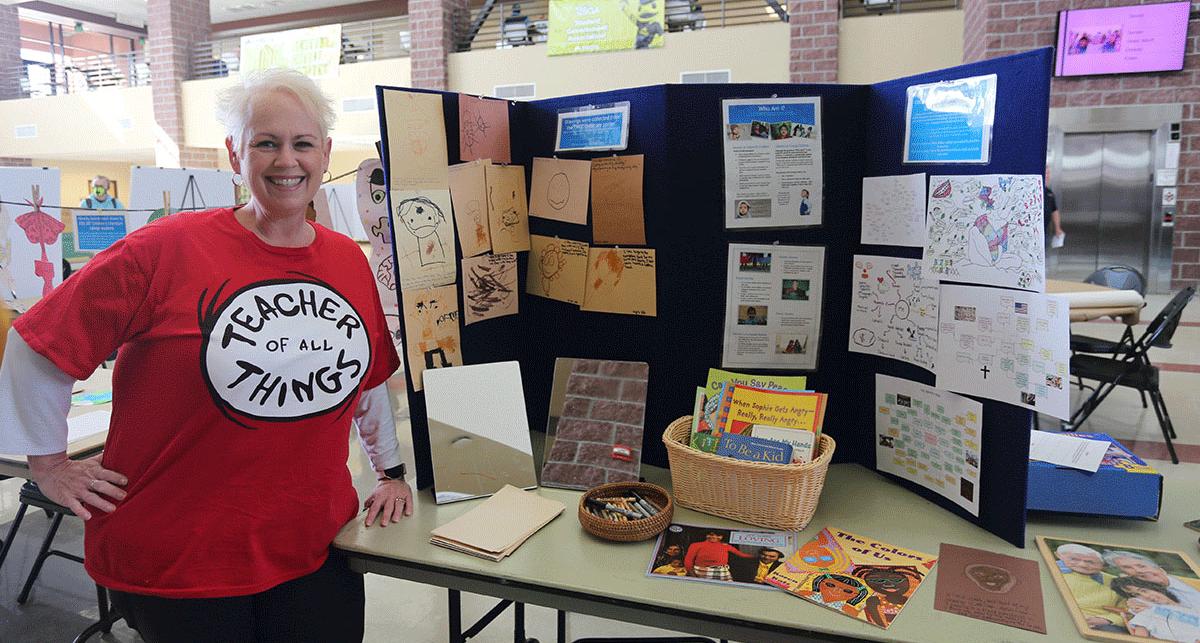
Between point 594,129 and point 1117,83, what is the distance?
267 inches

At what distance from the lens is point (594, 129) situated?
179 centimetres

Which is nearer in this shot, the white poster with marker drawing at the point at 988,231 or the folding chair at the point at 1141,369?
the white poster with marker drawing at the point at 988,231

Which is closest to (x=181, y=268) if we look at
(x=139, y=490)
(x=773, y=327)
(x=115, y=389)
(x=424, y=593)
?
(x=115, y=389)

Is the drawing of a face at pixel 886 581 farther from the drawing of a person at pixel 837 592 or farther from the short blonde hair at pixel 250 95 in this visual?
the short blonde hair at pixel 250 95

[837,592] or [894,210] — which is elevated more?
[894,210]

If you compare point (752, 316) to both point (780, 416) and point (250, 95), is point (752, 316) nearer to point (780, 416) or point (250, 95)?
point (780, 416)

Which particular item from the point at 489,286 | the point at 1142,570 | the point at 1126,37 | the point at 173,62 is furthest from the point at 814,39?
the point at 173,62

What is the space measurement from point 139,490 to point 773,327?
1326 mm

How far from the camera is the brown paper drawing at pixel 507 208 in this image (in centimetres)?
182

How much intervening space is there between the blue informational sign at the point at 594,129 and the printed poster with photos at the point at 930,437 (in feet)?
2.75

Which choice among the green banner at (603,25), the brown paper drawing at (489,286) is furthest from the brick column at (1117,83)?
the brown paper drawing at (489,286)

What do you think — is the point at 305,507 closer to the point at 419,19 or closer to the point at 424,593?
the point at 424,593

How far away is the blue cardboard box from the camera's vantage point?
1.44m

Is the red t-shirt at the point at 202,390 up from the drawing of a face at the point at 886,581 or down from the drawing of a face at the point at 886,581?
up
